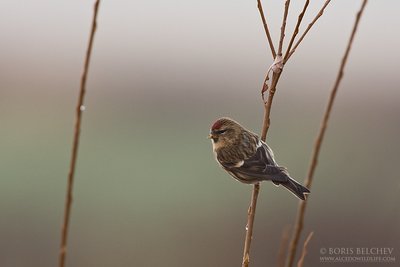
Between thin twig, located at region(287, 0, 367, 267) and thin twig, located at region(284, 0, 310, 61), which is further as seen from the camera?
thin twig, located at region(284, 0, 310, 61)

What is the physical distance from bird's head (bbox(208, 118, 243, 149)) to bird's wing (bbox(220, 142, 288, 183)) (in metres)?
0.18

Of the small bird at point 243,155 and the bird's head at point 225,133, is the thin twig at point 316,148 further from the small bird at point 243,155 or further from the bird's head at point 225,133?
the bird's head at point 225,133

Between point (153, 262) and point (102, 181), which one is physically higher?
point (102, 181)

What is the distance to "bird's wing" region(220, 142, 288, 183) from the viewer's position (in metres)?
3.25

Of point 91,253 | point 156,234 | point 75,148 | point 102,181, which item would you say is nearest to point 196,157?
point 102,181

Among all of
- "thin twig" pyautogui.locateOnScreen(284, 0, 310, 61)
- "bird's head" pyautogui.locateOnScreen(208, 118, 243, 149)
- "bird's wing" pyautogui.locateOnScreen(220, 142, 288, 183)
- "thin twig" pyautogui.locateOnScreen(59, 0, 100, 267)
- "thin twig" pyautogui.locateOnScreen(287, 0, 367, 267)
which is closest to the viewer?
"thin twig" pyautogui.locateOnScreen(59, 0, 100, 267)

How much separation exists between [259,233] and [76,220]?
3.99 m

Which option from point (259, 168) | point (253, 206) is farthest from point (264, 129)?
point (259, 168)

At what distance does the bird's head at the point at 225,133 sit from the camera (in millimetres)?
3854

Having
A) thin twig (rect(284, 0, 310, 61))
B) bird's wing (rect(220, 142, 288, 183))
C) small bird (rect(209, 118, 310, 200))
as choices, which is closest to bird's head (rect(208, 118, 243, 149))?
small bird (rect(209, 118, 310, 200))

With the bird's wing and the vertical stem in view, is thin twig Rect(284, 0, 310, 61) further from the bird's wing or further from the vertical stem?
the bird's wing

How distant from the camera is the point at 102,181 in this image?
1540 centimetres

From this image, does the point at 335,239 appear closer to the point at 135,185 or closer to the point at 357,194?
the point at 357,194

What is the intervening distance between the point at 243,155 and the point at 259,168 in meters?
0.36
